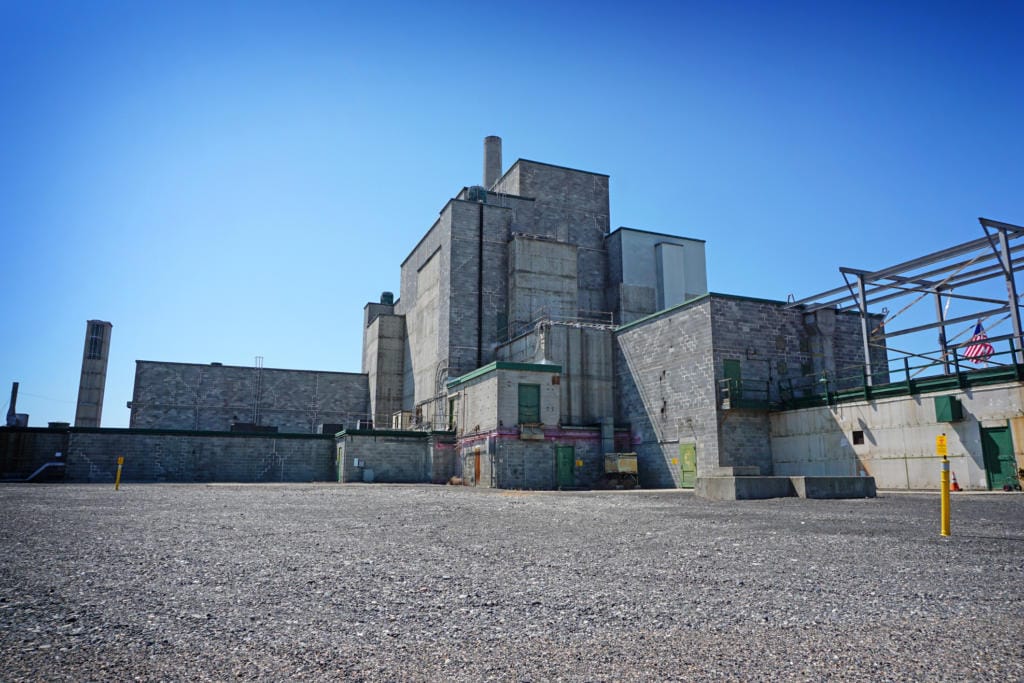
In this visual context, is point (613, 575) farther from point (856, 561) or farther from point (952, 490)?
point (952, 490)

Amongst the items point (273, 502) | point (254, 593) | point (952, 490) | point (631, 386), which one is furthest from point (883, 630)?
point (631, 386)

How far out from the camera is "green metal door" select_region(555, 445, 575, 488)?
31484 millimetres

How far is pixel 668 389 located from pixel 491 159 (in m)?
30.3

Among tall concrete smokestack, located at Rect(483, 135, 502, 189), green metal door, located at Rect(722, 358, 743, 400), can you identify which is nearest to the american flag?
green metal door, located at Rect(722, 358, 743, 400)

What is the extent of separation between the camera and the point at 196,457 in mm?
36531

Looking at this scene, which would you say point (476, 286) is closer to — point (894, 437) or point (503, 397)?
point (503, 397)

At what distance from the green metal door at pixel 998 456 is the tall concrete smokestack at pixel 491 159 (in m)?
39.7

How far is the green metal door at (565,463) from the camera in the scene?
31.5 metres

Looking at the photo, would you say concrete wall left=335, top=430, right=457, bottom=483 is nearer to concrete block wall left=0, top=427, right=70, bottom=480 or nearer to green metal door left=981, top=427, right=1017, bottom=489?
concrete block wall left=0, top=427, right=70, bottom=480

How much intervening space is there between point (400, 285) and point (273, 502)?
135ft

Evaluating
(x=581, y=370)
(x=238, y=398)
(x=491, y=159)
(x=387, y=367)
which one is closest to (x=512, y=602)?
(x=581, y=370)

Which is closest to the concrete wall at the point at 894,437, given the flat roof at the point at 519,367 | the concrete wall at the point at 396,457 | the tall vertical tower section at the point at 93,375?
the flat roof at the point at 519,367

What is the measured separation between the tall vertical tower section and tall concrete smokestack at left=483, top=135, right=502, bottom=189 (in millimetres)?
32031

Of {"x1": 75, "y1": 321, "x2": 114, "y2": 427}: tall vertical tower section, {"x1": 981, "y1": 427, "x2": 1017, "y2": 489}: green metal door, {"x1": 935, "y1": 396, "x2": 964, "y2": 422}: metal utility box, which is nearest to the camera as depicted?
{"x1": 981, "y1": 427, "x2": 1017, "y2": 489}: green metal door
